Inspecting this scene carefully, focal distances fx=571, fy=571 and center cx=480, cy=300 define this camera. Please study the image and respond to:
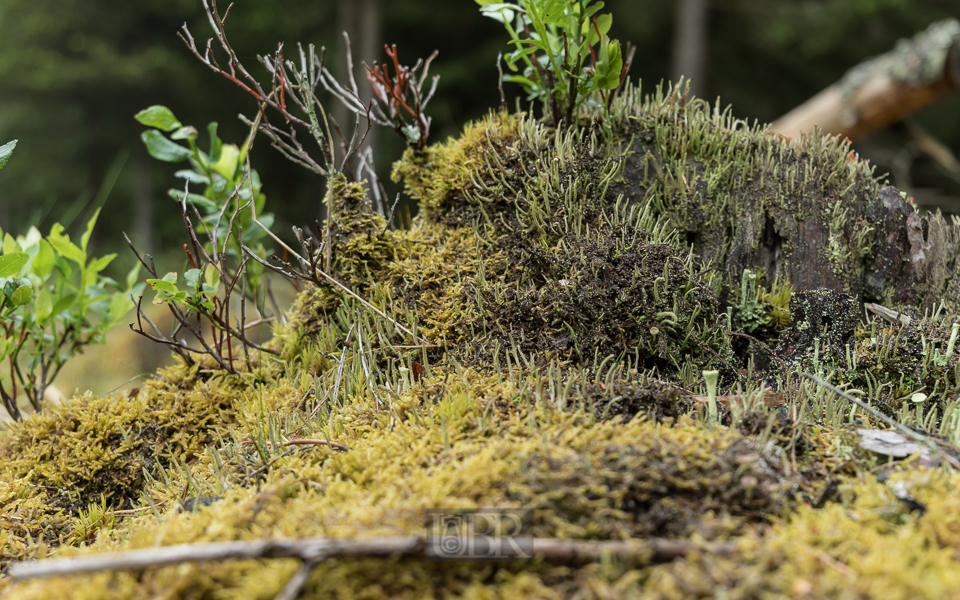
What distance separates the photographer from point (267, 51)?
1146cm

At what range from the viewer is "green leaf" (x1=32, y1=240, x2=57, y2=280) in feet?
8.02

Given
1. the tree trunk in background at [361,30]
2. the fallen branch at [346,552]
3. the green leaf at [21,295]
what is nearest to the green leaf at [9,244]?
the green leaf at [21,295]

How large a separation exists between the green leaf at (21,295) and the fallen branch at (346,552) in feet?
4.71

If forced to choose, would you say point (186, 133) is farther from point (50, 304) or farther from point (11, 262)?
point (50, 304)

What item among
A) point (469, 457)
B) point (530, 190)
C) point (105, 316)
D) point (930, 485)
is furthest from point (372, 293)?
point (930, 485)

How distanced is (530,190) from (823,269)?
50.8 inches

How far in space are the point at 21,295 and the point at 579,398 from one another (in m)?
2.11

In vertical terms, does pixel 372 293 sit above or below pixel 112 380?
above

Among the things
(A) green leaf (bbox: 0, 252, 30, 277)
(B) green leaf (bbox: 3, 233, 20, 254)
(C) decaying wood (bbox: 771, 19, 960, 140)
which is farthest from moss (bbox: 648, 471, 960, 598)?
(C) decaying wood (bbox: 771, 19, 960, 140)

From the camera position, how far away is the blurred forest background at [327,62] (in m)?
10.0

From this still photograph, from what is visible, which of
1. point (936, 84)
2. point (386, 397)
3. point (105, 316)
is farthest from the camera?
point (936, 84)

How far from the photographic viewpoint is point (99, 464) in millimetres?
2092

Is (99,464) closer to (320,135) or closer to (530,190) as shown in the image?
(320,135)

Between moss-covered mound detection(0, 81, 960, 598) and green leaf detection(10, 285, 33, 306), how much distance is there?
0.46 meters
